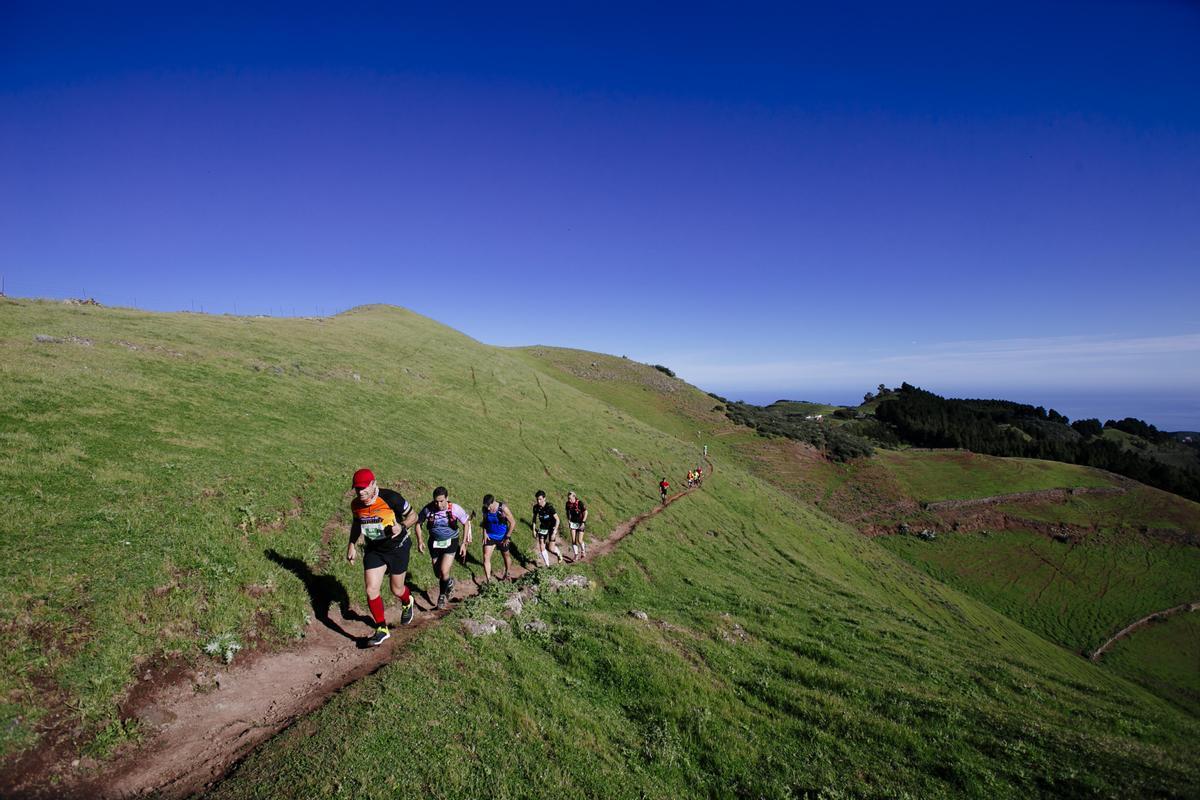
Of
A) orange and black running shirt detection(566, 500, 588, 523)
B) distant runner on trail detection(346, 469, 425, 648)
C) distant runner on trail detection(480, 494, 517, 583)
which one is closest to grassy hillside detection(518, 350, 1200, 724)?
orange and black running shirt detection(566, 500, 588, 523)

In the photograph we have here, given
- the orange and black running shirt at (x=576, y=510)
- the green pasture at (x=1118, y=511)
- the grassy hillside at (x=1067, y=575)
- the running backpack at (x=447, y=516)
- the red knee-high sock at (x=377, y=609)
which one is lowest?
the grassy hillside at (x=1067, y=575)

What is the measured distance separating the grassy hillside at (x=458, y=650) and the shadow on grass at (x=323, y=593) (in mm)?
211

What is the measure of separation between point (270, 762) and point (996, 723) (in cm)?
1396

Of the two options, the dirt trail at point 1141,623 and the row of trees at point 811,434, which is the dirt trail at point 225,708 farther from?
the row of trees at point 811,434

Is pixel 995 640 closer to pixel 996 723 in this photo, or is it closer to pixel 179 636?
pixel 996 723

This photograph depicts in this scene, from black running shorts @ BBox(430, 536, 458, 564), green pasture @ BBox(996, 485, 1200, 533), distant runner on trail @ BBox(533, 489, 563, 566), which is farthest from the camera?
green pasture @ BBox(996, 485, 1200, 533)

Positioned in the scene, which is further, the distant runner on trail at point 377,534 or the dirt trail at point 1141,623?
the dirt trail at point 1141,623

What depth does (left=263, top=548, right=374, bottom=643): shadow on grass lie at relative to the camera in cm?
1212

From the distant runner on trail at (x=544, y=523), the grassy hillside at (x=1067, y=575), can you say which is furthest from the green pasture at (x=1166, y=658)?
the distant runner on trail at (x=544, y=523)

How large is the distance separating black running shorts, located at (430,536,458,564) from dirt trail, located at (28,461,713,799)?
1669 mm

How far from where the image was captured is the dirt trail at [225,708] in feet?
22.1

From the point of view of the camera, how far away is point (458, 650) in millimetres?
10211

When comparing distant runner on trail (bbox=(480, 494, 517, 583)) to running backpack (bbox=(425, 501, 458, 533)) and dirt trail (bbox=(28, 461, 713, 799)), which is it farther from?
dirt trail (bbox=(28, 461, 713, 799))

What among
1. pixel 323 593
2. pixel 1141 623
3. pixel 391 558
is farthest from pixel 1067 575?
pixel 323 593
